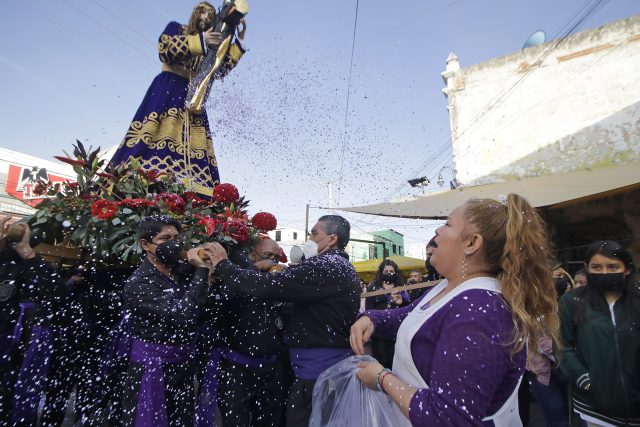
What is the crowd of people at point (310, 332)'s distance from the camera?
1.25 m

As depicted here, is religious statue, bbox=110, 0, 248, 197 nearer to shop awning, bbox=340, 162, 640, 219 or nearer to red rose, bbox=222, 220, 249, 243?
red rose, bbox=222, 220, 249, 243

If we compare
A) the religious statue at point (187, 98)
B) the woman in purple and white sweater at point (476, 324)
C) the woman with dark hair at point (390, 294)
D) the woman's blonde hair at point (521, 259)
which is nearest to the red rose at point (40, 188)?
the religious statue at point (187, 98)

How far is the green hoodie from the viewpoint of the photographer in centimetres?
240

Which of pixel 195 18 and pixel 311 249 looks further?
pixel 195 18

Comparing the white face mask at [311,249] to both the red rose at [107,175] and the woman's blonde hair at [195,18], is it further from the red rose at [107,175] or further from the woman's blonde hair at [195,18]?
the woman's blonde hair at [195,18]

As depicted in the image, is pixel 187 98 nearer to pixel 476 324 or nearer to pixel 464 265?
pixel 464 265

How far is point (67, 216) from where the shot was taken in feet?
9.09

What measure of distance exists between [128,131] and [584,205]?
936cm

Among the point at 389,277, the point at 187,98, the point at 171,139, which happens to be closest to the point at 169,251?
the point at 171,139

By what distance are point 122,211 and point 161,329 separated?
90cm

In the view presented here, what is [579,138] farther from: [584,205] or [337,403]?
[337,403]

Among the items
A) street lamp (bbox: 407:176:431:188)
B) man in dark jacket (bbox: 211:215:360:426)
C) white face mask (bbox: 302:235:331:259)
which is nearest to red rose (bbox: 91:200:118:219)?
man in dark jacket (bbox: 211:215:360:426)

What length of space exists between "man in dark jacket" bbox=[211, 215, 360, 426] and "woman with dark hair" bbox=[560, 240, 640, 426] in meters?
1.64

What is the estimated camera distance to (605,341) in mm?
2561
